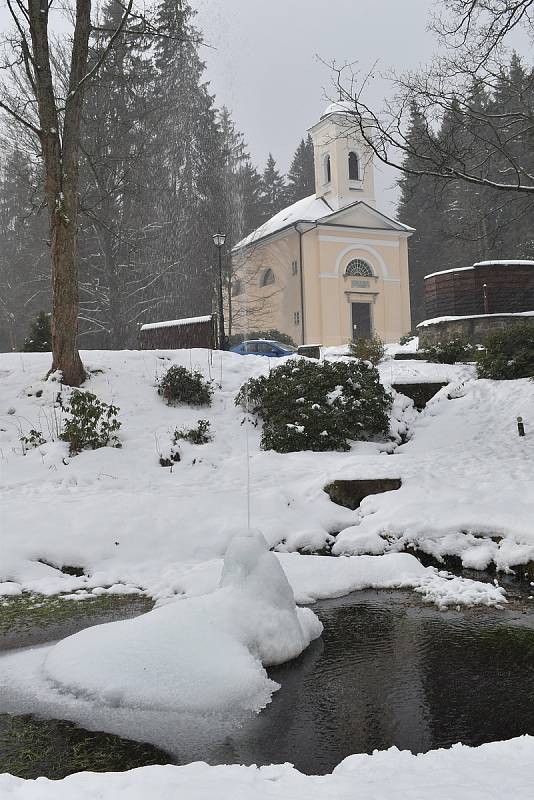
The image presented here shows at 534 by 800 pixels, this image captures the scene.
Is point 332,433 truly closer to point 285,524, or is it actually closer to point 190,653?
point 285,524

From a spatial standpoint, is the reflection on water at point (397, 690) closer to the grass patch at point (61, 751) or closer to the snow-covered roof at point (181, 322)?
the grass patch at point (61, 751)

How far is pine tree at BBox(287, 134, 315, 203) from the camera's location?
63156mm

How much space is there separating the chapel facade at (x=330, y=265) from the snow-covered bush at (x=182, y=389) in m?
24.1

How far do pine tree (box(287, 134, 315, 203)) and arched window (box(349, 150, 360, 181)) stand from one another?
22.9 metres

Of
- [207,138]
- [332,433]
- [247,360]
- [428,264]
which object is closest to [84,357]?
[247,360]

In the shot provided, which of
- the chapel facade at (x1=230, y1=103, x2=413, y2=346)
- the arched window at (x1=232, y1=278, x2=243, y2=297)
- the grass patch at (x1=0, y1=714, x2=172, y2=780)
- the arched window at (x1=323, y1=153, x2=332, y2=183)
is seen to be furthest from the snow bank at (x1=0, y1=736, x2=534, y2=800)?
the arched window at (x1=323, y1=153, x2=332, y2=183)

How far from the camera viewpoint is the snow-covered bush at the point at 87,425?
10.9 m

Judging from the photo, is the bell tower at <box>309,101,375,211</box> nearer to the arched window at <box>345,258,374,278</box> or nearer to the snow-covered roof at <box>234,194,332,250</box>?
the snow-covered roof at <box>234,194,332,250</box>

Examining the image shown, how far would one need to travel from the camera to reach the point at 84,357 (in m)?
14.3

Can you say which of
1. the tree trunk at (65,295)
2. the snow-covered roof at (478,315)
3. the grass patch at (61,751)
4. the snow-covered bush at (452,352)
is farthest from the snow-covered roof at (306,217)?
the grass patch at (61,751)

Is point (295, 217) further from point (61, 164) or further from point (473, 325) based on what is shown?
point (61, 164)

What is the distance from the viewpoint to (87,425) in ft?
36.5

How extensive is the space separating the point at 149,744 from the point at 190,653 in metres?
0.83

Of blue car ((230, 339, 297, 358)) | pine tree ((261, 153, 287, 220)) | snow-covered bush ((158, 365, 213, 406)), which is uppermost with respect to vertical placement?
pine tree ((261, 153, 287, 220))
